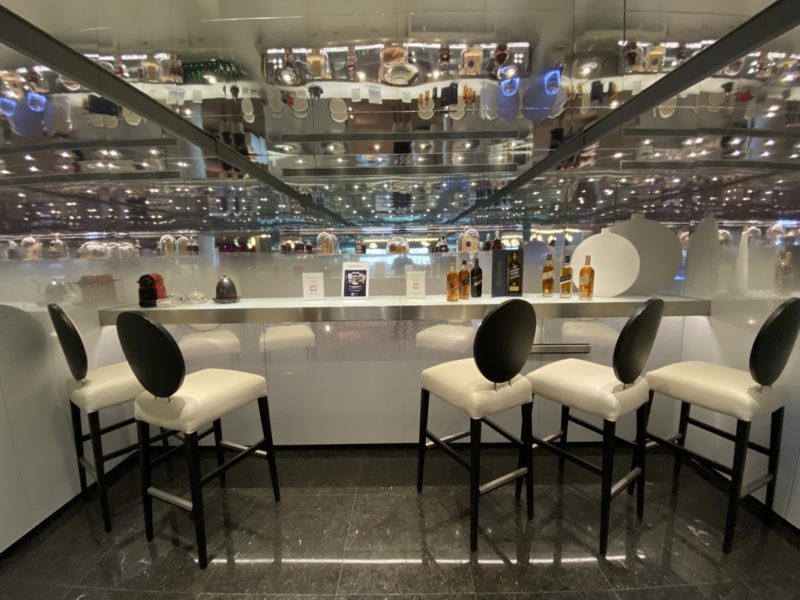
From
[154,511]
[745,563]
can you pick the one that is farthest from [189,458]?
[745,563]

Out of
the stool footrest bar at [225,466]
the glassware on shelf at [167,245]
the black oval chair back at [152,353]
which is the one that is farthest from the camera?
the glassware on shelf at [167,245]

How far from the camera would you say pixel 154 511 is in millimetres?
1732

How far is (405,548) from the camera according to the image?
1.48 metres

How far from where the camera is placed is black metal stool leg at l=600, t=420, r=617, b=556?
1.34 metres

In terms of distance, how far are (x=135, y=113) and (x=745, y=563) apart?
13.4ft

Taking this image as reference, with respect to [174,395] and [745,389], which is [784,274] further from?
[174,395]

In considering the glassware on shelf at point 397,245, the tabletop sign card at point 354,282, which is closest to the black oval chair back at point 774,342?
the tabletop sign card at point 354,282

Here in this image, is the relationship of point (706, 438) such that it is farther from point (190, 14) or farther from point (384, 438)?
point (190, 14)

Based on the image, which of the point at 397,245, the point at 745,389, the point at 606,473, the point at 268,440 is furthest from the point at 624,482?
the point at 397,245

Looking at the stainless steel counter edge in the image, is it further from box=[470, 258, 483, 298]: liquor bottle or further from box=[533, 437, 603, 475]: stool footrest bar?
box=[533, 437, 603, 475]: stool footrest bar

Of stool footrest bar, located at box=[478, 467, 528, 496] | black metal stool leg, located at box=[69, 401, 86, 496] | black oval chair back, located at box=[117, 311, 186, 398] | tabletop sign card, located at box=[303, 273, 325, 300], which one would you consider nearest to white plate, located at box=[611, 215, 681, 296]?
stool footrest bar, located at box=[478, 467, 528, 496]

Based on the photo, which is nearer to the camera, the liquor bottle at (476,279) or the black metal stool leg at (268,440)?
the black metal stool leg at (268,440)

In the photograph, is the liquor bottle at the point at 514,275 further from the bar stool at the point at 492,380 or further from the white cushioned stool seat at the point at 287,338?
the white cushioned stool seat at the point at 287,338

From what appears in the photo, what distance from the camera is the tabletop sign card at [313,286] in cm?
219
